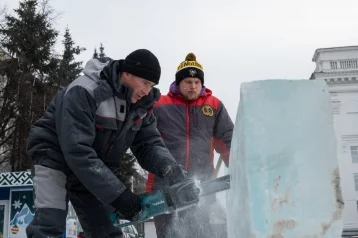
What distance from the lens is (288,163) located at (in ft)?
5.66

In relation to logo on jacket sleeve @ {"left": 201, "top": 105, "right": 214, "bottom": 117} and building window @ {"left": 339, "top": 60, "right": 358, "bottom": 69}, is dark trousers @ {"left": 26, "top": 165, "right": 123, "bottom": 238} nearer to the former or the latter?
logo on jacket sleeve @ {"left": 201, "top": 105, "right": 214, "bottom": 117}

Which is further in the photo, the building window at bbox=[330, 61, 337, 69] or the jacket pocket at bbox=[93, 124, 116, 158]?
the building window at bbox=[330, 61, 337, 69]

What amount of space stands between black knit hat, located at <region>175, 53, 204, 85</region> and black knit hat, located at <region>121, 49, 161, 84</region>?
1.08 metres

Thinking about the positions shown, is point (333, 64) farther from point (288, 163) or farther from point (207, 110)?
point (288, 163)

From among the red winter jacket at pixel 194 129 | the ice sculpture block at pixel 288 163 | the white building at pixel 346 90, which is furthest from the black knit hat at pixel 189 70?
the white building at pixel 346 90

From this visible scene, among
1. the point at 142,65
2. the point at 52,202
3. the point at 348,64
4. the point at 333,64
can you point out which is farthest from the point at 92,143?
the point at 348,64

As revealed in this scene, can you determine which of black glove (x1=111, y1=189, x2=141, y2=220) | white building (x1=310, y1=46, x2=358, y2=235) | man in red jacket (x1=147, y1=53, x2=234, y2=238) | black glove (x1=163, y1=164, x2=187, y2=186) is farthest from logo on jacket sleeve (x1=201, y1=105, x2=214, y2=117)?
white building (x1=310, y1=46, x2=358, y2=235)

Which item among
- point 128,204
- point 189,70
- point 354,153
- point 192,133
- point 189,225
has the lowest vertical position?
point 189,225

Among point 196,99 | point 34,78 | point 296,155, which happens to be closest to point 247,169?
point 296,155

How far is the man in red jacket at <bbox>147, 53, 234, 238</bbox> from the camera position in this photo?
11.3ft

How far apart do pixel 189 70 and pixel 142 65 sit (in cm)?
116

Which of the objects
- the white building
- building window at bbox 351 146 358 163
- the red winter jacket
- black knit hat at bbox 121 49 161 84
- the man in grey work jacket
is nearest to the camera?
the man in grey work jacket

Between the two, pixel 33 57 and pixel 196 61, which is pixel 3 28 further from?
pixel 196 61

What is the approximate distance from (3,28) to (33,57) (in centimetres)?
211
